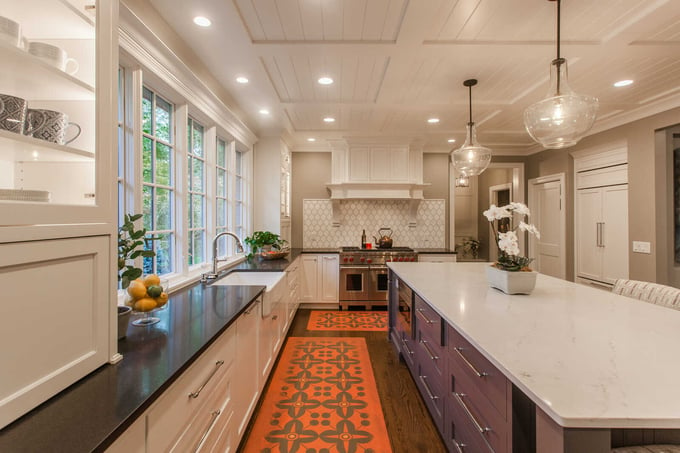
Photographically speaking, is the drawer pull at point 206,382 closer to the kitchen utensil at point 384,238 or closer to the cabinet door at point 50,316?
the cabinet door at point 50,316

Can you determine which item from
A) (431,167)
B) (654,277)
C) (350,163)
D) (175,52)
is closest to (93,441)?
(175,52)

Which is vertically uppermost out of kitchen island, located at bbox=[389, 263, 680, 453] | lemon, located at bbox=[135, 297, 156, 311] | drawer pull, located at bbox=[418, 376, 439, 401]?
lemon, located at bbox=[135, 297, 156, 311]

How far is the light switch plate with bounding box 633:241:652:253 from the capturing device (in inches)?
133

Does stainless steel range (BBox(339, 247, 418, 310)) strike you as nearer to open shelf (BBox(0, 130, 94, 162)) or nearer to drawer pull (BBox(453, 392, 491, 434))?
drawer pull (BBox(453, 392, 491, 434))

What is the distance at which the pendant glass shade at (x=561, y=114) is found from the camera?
177cm

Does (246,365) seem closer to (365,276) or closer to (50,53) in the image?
(50,53)

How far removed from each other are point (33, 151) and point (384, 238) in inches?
174

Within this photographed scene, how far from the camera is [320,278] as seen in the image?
4.67 meters

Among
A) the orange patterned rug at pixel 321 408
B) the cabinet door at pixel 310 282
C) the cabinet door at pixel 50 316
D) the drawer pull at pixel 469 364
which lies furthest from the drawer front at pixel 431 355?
the cabinet door at pixel 310 282

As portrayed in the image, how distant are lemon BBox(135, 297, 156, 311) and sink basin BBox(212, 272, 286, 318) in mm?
1011

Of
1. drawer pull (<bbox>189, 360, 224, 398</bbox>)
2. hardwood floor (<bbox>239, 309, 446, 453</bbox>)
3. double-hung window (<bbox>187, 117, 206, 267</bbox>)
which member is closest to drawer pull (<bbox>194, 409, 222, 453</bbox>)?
drawer pull (<bbox>189, 360, 224, 398</bbox>)

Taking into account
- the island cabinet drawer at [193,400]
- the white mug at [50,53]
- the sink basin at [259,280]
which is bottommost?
the island cabinet drawer at [193,400]

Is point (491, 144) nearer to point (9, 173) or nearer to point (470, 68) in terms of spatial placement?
point (470, 68)

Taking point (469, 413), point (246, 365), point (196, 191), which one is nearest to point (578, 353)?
point (469, 413)
